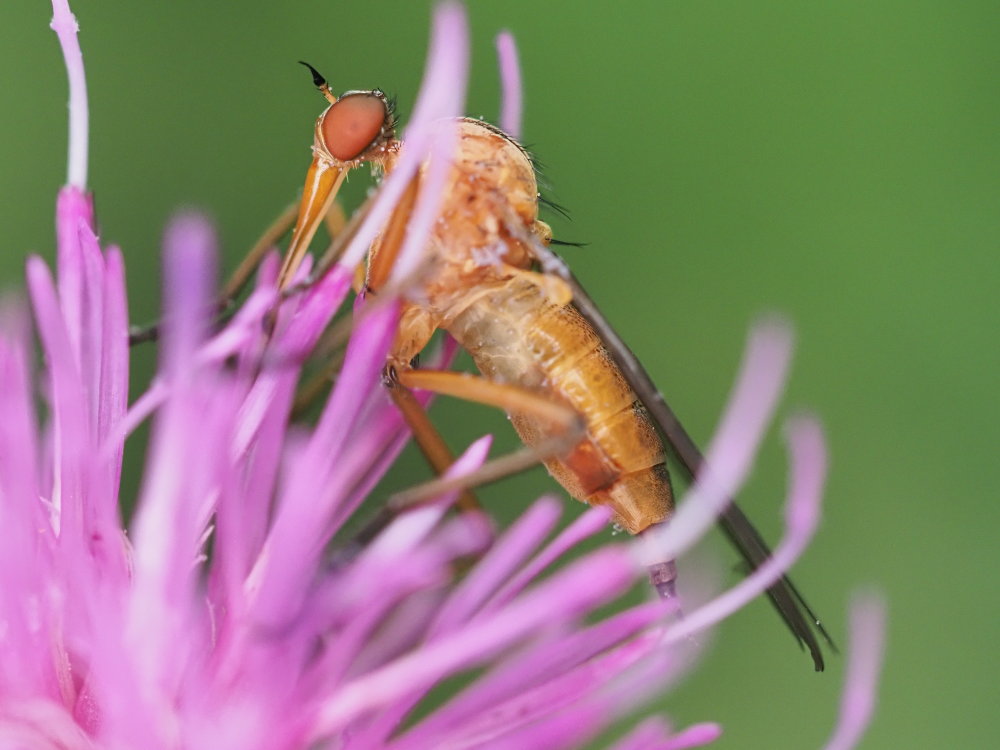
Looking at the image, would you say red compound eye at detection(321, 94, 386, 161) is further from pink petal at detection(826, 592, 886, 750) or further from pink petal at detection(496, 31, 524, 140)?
pink petal at detection(826, 592, 886, 750)

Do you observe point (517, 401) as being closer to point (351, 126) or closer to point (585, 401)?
point (585, 401)

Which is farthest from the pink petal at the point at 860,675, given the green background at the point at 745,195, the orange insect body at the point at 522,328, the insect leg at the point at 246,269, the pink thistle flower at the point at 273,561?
the green background at the point at 745,195

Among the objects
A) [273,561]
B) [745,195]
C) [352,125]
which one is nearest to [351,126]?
[352,125]

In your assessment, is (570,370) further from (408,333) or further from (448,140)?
(448,140)

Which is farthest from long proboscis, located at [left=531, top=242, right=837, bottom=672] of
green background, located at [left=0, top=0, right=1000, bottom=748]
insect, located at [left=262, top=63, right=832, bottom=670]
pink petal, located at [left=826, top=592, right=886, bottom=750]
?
green background, located at [left=0, top=0, right=1000, bottom=748]

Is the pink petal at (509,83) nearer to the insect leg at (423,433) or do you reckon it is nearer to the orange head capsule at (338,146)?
the orange head capsule at (338,146)
